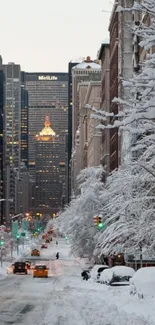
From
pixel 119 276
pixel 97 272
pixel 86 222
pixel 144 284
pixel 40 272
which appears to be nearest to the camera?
pixel 144 284

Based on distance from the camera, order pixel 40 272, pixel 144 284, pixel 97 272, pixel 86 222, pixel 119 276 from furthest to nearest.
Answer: pixel 86 222
pixel 40 272
pixel 97 272
pixel 119 276
pixel 144 284

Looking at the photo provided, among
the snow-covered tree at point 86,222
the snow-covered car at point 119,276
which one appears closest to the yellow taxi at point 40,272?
the snow-covered tree at point 86,222

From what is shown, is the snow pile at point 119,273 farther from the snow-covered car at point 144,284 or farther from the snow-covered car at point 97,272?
the snow-covered car at point 144,284

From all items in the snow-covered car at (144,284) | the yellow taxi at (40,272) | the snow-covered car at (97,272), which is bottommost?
the yellow taxi at (40,272)

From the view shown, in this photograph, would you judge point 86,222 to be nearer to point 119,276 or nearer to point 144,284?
point 119,276

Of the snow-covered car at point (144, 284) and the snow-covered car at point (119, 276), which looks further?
the snow-covered car at point (119, 276)

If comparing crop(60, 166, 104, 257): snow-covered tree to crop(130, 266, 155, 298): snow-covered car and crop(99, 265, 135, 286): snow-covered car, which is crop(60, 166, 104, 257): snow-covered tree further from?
crop(130, 266, 155, 298): snow-covered car

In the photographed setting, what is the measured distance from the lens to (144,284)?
3012 centimetres

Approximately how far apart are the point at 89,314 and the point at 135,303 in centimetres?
304

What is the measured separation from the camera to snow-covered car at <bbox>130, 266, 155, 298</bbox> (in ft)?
96.1

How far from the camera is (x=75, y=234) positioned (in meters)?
79.4

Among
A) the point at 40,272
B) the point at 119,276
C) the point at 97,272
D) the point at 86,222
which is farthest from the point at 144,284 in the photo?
the point at 86,222

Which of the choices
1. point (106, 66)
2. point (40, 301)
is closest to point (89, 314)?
point (40, 301)

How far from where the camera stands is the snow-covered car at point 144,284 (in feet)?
96.1
